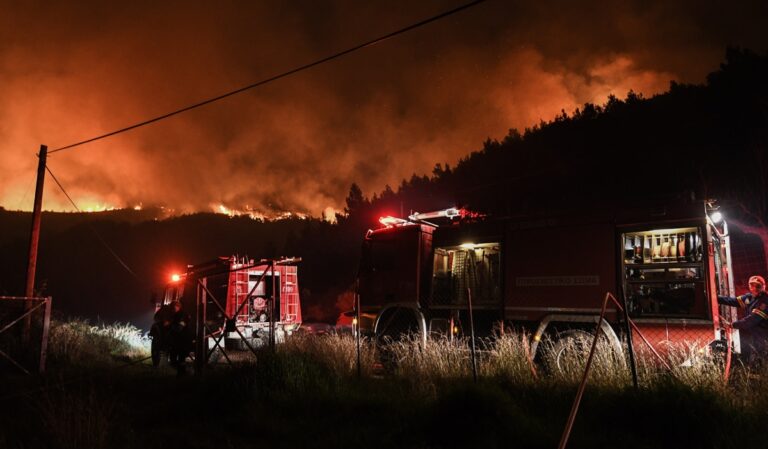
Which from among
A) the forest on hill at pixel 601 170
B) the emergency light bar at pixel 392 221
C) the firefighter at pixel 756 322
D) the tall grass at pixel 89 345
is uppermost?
the forest on hill at pixel 601 170

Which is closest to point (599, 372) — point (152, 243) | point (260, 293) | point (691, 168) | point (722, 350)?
point (722, 350)

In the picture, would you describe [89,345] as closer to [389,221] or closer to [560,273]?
[389,221]

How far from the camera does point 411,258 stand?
1007 cm

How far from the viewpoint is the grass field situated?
470 cm

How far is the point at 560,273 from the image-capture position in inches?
317

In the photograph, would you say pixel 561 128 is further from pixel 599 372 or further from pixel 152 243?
pixel 152 243

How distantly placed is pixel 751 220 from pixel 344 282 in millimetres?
27313

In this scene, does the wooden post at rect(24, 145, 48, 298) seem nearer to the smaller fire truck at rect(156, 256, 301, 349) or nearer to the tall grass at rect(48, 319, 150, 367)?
the tall grass at rect(48, 319, 150, 367)

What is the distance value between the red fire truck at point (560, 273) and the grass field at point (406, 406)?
61 cm

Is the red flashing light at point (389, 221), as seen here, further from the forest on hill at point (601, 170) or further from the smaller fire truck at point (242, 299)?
the smaller fire truck at point (242, 299)

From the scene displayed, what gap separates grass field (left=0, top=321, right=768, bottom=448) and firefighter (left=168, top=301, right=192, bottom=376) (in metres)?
1.32

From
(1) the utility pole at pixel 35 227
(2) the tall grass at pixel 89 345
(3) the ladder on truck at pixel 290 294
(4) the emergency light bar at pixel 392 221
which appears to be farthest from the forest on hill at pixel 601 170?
(3) the ladder on truck at pixel 290 294

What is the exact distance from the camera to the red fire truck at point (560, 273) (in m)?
7.12

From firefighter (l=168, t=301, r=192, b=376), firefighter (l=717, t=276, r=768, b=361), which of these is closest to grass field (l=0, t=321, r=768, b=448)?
firefighter (l=717, t=276, r=768, b=361)
